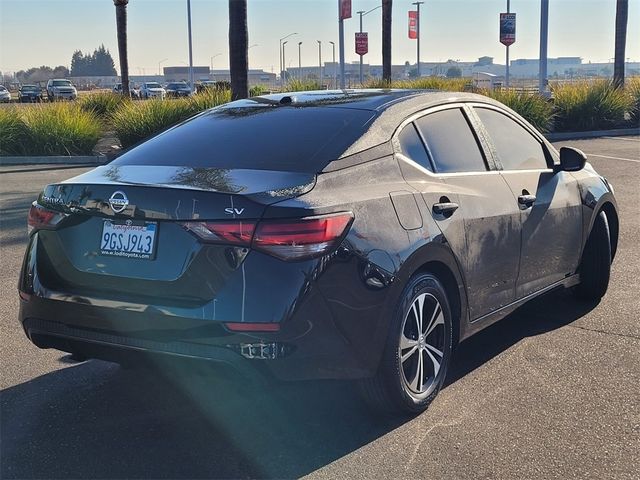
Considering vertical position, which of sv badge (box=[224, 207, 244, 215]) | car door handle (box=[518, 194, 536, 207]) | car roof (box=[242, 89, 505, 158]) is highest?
car roof (box=[242, 89, 505, 158])

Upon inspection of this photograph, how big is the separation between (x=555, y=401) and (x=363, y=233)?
62.0 inches

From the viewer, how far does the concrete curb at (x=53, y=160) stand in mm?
17092

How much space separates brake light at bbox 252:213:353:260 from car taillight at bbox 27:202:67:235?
1119 millimetres

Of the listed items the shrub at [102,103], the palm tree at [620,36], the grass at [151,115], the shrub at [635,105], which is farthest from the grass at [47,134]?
the palm tree at [620,36]

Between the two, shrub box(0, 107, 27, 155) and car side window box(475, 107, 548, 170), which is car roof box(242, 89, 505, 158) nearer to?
car side window box(475, 107, 548, 170)

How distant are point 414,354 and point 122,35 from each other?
27.9 meters

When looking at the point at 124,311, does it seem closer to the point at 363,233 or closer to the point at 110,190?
the point at 110,190

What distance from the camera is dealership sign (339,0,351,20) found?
3712 centimetres

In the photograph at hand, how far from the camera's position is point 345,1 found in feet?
122

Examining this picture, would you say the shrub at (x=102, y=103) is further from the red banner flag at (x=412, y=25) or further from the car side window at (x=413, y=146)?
the red banner flag at (x=412, y=25)

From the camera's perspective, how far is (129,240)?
11.8 ft

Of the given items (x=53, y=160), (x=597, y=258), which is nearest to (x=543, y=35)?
(x=53, y=160)

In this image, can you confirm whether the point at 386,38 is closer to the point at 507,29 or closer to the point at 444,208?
the point at 507,29

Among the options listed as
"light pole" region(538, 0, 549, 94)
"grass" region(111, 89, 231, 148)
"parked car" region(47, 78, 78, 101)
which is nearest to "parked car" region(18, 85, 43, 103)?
"parked car" region(47, 78, 78, 101)
